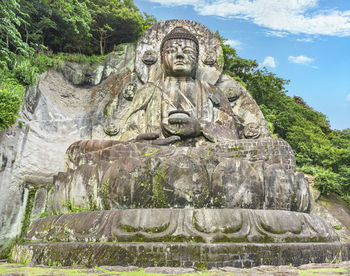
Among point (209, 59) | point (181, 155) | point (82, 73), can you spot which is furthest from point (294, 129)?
point (181, 155)

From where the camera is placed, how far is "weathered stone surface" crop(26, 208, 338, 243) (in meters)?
3.61

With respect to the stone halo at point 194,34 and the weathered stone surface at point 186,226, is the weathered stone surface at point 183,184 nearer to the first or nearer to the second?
the weathered stone surface at point 186,226

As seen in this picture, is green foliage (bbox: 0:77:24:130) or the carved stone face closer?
green foliage (bbox: 0:77:24:130)

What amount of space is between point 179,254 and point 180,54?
15.8 ft

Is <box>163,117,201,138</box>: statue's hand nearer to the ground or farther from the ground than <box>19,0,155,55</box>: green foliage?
nearer to the ground

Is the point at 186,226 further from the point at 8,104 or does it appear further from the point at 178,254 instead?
the point at 8,104

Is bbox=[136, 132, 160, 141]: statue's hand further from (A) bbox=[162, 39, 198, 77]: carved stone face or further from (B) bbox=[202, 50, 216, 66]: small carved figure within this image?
(B) bbox=[202, 50, 216, 66]: small carved figure

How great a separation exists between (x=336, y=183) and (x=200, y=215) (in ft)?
24.4

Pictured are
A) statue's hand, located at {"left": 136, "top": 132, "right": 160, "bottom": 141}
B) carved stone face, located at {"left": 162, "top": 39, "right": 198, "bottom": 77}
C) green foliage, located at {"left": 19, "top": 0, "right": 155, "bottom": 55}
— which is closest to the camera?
statue's hand, located at {"left": 136, "top": 132, "right": 160, "bottom": 141}

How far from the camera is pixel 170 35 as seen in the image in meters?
7.37

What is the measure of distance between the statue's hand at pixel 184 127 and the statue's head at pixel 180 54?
61.4 inches

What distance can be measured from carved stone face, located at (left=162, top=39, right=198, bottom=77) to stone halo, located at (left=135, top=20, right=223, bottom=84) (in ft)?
2.49

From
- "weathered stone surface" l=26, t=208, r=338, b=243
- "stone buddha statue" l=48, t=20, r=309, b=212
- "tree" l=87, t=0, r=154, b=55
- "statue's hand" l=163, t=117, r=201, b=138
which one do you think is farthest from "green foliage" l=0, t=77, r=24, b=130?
"tree" l=87, t=0, r=154, b=55

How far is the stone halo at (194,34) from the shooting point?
26.3 ft
